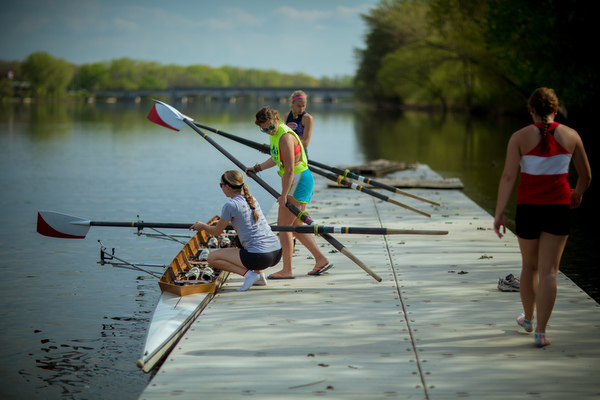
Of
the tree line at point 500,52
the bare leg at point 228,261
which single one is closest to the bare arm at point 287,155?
the bare leg at point 228,261

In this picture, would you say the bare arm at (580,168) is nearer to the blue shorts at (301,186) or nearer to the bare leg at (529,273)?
the bare leg at (529,273)

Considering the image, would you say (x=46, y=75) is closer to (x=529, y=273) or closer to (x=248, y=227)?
(x=248, y=227)

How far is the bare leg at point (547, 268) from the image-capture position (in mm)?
5926

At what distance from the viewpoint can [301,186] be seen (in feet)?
27.7

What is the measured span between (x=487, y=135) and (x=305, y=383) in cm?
4152

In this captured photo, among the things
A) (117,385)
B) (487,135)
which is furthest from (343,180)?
(487,135)

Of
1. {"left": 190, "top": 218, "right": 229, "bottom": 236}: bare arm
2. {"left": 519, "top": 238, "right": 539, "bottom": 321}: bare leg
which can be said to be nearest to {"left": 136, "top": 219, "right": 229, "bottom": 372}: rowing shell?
{"left": 190, "top": 218, "right": 229, "bottom": 236}: bare arm

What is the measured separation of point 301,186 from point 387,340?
2.62 metres

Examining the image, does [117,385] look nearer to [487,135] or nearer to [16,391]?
[16,391]

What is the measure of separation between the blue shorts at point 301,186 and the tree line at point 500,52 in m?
20.8

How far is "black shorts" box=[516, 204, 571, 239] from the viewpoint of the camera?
5875 mm

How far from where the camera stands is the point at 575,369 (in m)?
5.68

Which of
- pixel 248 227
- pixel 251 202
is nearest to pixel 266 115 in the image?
pixel 251 202

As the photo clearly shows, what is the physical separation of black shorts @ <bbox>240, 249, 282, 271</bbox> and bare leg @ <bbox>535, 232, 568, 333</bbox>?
10.1ft
